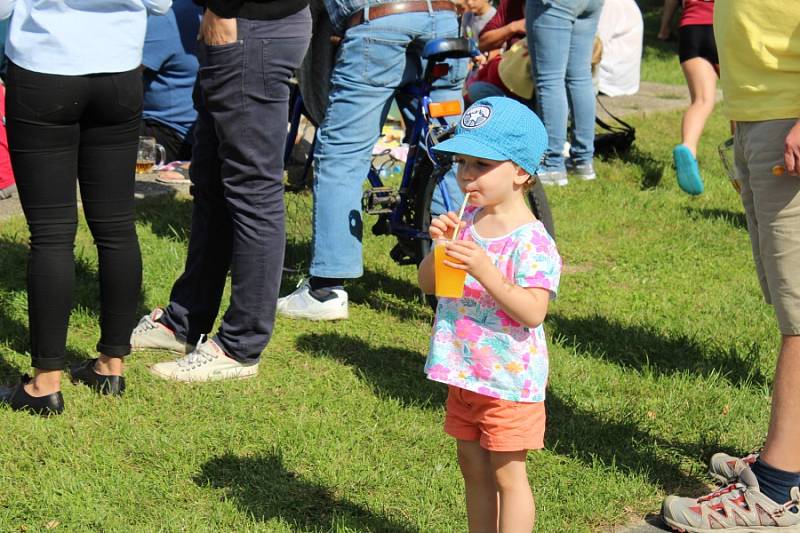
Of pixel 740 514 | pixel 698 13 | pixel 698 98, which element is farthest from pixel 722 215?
pixel 740 514

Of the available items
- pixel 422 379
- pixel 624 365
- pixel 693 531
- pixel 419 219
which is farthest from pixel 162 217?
pixel 693 531

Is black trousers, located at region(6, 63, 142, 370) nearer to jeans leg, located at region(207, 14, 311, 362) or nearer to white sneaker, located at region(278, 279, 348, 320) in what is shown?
jeans leg, located at region(207, 14, 311, 362)

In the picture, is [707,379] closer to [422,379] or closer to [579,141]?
[422,379]

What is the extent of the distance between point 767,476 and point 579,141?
4.78m

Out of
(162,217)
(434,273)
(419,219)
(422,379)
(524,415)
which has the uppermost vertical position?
(434,273)

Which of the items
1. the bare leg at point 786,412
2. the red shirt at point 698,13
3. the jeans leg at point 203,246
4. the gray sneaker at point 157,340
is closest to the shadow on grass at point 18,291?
the gray sneaker at point 157,340

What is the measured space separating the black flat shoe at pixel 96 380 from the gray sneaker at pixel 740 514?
1997 millimetres

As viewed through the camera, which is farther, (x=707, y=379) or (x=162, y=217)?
(x=162, y=217)

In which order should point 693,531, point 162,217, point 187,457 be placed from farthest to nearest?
point 162,217 → point 187,457 → point 693,531

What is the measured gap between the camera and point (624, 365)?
176 inches

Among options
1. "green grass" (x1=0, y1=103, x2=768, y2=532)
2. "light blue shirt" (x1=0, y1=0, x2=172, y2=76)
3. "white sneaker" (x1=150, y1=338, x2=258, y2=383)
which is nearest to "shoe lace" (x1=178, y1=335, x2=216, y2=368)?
"white sneaker" (x1=150, y1=338, x2=258, y2=383)

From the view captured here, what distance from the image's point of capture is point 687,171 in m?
6.84

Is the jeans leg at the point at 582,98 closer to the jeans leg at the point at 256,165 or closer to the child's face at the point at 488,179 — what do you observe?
the jeans leg at the point at 256,165

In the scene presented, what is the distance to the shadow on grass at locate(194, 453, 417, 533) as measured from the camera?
126 inches
